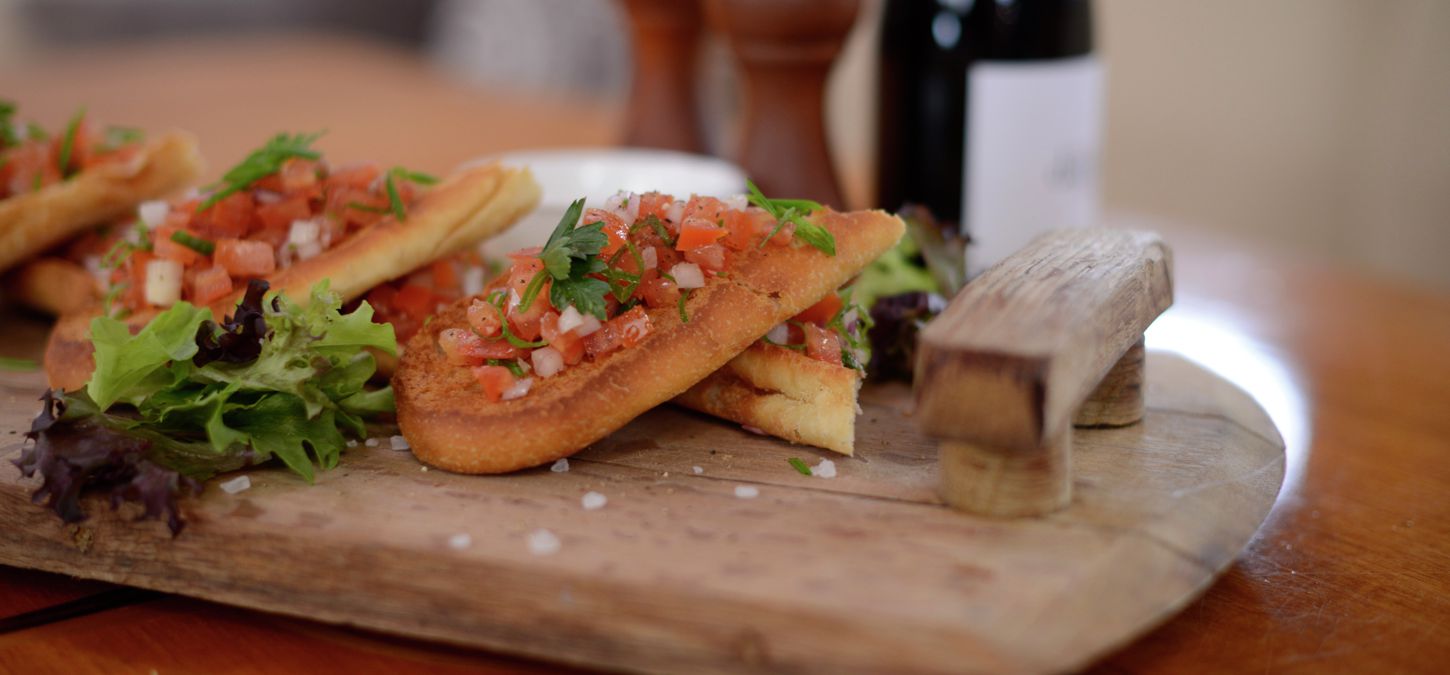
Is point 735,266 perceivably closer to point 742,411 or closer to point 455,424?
point 742,411

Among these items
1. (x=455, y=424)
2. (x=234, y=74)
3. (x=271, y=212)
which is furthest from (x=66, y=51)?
(x=455, y=424)

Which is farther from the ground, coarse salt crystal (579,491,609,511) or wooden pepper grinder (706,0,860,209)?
wooden pepper grinder (706,0,860,209)

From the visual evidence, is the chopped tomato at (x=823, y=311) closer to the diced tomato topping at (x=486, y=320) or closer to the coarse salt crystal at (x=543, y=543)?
the diced tomato topping at (x=486, y=320)

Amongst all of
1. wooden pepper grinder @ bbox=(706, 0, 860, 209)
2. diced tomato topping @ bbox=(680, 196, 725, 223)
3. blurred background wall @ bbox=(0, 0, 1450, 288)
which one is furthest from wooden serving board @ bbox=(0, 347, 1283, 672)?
blurred background wall @ bbox=(0, 0, 1450, 288)

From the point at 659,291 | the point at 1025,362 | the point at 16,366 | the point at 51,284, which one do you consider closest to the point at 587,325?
the point at 659,291

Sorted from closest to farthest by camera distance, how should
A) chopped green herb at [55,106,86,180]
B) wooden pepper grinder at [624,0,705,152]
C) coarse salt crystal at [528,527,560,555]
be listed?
coarse salt crystal at [528,527,560,555]
chopped green herb at [55,106,86,180]
wooden pepper grinder at [624,0,705,152]

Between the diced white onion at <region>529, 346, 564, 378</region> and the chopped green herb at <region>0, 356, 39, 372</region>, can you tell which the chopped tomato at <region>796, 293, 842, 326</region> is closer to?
the diced white onion at <region>529, 346, 564, 378</region>
